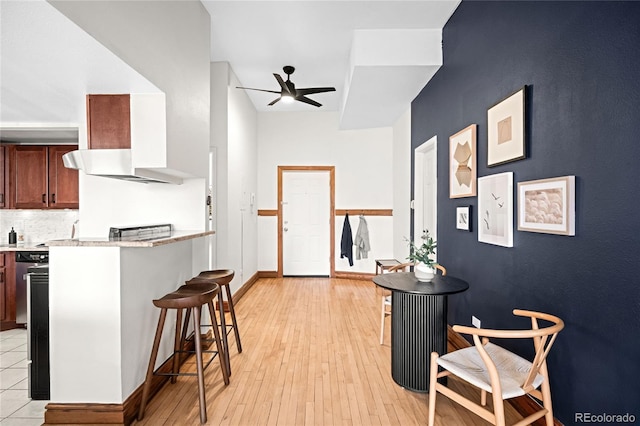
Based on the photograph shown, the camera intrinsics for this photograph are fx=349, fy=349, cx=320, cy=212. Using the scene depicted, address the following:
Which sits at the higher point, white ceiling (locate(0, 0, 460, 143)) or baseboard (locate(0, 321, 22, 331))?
white ceiling (locate(0, 0, 460, 143))

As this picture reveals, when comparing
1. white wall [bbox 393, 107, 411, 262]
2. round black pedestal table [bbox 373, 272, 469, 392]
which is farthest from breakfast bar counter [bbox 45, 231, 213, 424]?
white wall [bbox 393, 107, 411, 262]

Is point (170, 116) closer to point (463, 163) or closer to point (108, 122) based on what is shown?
point (108, 122)

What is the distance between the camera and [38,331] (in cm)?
234

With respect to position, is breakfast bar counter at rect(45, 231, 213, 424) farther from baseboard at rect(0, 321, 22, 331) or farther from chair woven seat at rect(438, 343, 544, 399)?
baseboard at rect(0, 321, 22, 331)

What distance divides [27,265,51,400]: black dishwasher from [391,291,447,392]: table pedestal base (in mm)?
2369

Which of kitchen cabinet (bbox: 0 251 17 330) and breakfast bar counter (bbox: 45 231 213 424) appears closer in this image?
breakfast bar counter (bbox: 45 231 213 424)

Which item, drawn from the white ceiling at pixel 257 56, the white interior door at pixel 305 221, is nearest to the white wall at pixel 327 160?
the white interior door at pixel 305 221

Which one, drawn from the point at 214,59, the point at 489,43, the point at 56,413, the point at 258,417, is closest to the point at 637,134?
the point at 489,43

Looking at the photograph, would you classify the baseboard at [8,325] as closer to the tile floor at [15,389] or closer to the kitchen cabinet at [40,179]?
the tile floor at [15,389]

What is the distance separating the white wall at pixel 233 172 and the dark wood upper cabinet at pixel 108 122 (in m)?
1.86

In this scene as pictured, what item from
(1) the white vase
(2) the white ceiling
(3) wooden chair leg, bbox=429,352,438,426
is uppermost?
(2) the white ceiling

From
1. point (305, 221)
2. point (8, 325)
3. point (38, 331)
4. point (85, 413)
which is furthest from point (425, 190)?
point (8, 325)

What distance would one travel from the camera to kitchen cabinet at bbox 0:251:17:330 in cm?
362

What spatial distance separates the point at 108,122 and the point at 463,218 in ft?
9.17
